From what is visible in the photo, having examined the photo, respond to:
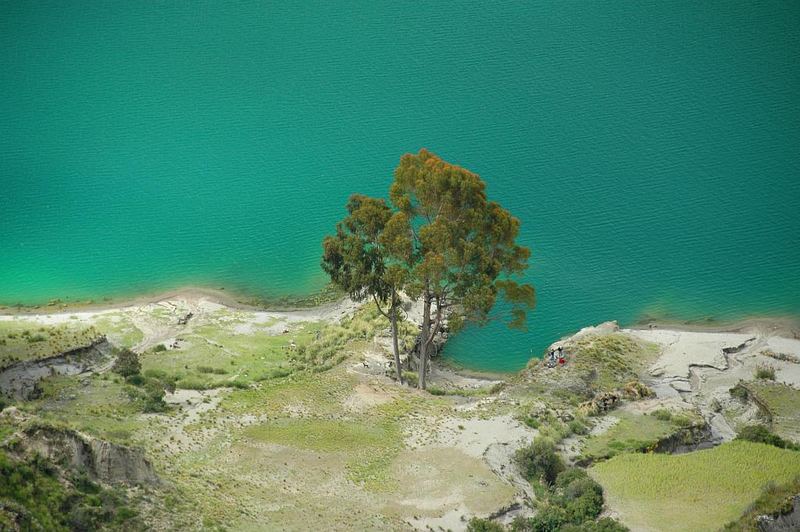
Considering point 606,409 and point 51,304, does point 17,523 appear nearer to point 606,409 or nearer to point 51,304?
point 606,409

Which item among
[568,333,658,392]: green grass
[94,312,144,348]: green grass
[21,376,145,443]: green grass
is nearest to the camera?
[21,376,145,443]: green grass

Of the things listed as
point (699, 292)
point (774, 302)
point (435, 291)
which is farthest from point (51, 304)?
point (774, 302)

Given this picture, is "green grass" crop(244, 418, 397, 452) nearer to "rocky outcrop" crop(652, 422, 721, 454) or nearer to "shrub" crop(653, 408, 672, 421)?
"rocky outcrop" crop(652, 422, 721, 454)

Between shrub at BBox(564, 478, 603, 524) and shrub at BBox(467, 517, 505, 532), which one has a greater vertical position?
shrub at BBox(564, 478, 603, 524)

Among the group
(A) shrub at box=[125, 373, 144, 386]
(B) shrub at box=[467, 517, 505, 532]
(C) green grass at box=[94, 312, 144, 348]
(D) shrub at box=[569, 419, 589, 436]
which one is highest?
(C) green grass at box=[94, 312, 144, 348]

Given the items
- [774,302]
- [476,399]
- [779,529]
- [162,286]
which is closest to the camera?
[779,529]

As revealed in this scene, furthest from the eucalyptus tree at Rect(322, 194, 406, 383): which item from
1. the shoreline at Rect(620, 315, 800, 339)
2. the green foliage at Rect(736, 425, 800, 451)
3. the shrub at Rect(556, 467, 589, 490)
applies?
the shoreline at Rect(620, 315, 800, 339)
